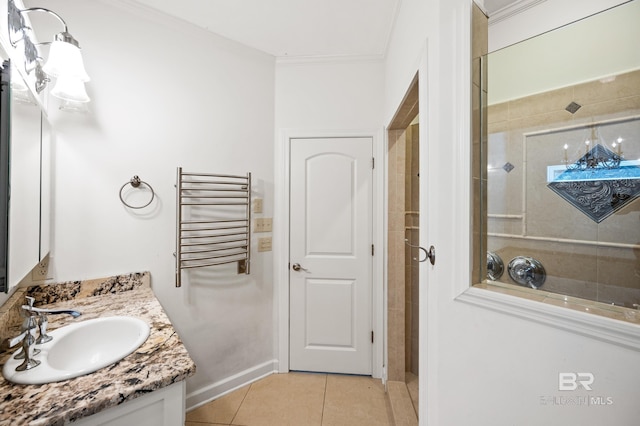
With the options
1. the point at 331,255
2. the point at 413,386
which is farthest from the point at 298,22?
the point at 413,386

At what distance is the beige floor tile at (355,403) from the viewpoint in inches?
67.0

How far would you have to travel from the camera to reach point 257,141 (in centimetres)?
209

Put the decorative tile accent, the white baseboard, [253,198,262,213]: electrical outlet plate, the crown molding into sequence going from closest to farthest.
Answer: the decorative tile accent
the crown molding
the white baseboard
[253,198,262,213]: electrical outlet plate

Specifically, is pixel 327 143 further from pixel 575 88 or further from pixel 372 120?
pixel 575 88

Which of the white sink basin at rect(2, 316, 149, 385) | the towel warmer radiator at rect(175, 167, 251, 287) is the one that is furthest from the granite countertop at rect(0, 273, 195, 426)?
the towel warmer radiator at rect(175, 167, 251, 287)

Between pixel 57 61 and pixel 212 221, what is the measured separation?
3.58 feet

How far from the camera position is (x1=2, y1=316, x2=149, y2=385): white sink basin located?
0.88 m

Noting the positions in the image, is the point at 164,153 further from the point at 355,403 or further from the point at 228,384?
the point at 355,403

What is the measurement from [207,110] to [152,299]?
1331 millimetres

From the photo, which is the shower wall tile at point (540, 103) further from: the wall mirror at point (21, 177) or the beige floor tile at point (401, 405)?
the beige floor tile at point (401, 405)

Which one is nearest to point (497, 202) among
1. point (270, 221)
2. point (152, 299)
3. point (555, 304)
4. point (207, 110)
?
point (555, 304)

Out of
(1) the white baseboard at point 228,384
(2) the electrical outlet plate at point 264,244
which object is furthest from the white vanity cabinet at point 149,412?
(2) the electrical outlet plate at point 264,244

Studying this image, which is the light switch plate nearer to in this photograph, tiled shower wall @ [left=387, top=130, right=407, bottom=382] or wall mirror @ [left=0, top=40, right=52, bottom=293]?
tiled shower wall @ [left=387, top=130, right=407, bottom=382]

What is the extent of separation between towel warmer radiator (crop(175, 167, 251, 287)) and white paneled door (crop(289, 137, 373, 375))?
41cm
